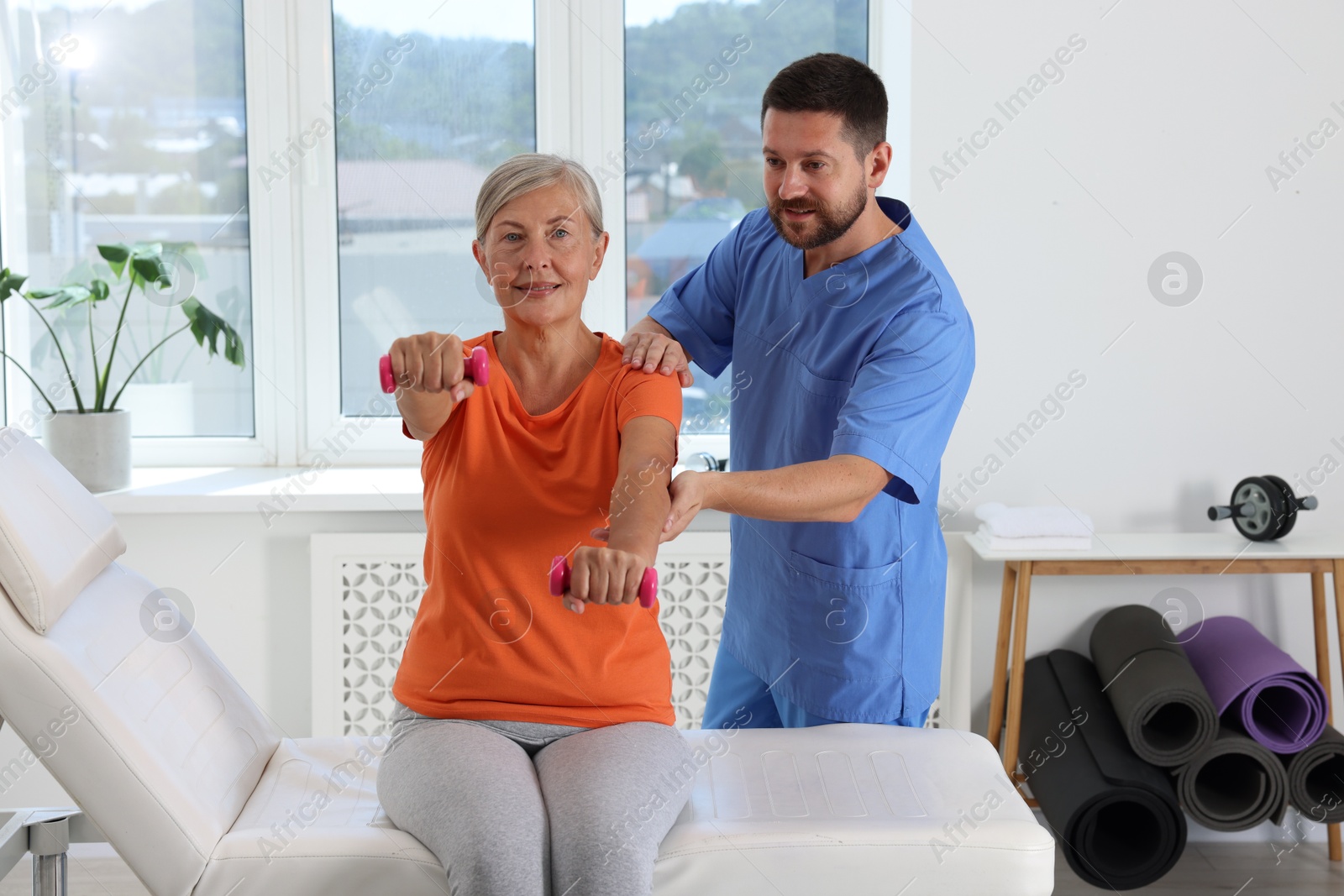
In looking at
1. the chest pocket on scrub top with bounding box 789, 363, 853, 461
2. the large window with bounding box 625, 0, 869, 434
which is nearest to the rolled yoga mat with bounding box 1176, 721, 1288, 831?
the chest pocket on scrub top with bounding box 789, 363, 853, 461

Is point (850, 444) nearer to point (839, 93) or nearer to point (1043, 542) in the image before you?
point (839, 93)

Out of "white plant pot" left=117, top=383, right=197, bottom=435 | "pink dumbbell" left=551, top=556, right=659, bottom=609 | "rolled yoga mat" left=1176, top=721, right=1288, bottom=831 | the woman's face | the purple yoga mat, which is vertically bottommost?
"rolled yoga mat" left=1176, top=721, right=1288, bottom=831

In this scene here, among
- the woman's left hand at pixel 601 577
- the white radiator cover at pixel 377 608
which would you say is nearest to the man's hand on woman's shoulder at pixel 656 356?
the woman's left hand at pixel 601 577

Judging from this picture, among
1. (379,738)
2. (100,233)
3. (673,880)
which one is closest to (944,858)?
(673,880)

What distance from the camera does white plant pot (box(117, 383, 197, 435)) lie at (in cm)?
261

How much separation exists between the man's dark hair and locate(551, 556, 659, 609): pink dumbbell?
2.28 ft

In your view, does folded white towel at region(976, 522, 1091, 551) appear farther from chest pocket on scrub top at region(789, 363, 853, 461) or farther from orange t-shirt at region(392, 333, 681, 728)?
orange t-shirt at region(392, 333, 681, 728)

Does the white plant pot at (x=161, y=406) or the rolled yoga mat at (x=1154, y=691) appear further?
the white plant pot at (x=161, y=406)

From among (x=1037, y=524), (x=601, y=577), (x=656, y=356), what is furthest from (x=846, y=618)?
(x=1037, y=524)

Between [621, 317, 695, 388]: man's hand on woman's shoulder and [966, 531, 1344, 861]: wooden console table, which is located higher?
[621, 317, 695, 388]: man's hand on woman's shoulder

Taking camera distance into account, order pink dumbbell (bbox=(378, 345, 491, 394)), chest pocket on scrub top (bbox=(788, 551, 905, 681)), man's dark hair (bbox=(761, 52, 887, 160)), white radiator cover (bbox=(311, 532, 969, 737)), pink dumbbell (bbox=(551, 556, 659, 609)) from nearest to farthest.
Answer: pink dumbbell (bbox=(551, 556, 659, 609))
pink dumbbell (bbox=(378, 345, 491, 394))
man's dark hair (bbox=(761, 52, 887, 160))
chest pocket on scrub top (bbox=(788, 551, 905, 681))
white radiator cover (bbox=(311, 532, 969, 737))

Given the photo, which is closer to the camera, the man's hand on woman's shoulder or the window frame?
the man's hand on woman's shoulder

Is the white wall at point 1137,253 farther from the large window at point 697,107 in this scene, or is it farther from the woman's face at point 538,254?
the woman's face at point 538,254

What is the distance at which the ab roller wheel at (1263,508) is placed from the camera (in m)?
2.27
